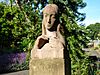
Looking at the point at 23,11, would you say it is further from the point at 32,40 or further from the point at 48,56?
the point at 48,56

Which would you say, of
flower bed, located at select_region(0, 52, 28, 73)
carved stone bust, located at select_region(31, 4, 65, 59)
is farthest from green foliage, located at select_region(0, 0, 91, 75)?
flower bed, located at select_region(0, 52, 28, 73)

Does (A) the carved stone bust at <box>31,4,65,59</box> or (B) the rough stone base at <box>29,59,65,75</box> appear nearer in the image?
(B) the rough stone base at <box>29,59,65,75</box>

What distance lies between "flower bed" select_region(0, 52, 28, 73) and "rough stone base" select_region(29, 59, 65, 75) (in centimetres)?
2094

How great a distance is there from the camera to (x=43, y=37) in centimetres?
705

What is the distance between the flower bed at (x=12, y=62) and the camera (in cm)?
2790

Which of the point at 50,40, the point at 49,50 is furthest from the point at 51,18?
the point at 49,50

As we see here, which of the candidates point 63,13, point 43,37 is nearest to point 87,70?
point 63,13

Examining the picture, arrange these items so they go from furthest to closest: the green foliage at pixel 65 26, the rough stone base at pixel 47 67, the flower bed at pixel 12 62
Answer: the flower bed at pixel 12 62, the green foliage at pixel 65 26, the rough stone base at pixel 47 67

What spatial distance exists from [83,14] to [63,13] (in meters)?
1.64

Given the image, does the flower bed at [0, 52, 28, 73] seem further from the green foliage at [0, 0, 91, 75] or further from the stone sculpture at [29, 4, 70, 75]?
the stone sculpture at [29, 4, 70, 75]

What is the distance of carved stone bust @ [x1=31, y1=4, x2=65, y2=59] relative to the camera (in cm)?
683

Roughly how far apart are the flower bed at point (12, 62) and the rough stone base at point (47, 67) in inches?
824

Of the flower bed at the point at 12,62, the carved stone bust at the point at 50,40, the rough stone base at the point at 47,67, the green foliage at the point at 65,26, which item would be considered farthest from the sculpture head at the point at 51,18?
the flower bed at the point at 12,62

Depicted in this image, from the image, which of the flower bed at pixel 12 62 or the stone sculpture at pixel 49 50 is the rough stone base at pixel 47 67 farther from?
the flower bed at pixel 12 62
